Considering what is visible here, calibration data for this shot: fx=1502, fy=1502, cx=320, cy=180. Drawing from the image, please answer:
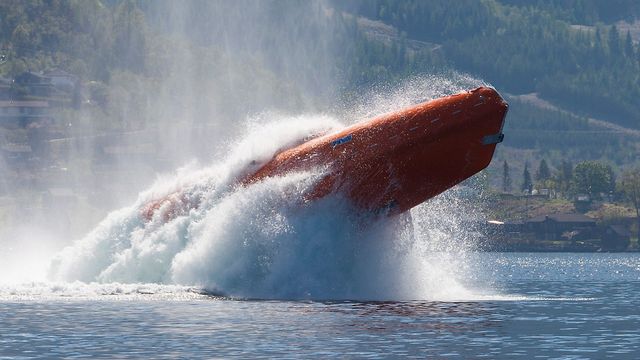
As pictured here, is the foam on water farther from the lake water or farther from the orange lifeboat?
the lake water

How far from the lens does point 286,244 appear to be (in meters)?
83.8

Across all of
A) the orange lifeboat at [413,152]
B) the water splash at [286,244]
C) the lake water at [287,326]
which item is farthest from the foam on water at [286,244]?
the lake water at [287,326]

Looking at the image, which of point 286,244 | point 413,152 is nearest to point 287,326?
point 286,244

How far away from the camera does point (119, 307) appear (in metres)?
80.2

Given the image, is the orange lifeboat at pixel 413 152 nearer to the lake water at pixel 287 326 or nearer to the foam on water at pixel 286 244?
the foam on water at pixel 286 244

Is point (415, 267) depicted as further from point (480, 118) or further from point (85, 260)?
point (85, 260)

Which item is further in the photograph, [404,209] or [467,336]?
[404,209]

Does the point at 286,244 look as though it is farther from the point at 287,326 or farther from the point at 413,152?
the point at 287,326

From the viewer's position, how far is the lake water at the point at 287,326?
205ft

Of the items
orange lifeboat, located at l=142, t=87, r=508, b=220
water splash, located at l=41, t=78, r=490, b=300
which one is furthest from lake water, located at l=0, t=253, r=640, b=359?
orange lifeboat, located at l=142, t=87, r=508, b=220

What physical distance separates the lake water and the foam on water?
86.8 inches

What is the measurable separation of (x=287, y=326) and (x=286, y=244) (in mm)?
14011

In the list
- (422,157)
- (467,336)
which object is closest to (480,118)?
(422,157)

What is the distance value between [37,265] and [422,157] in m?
41.7
